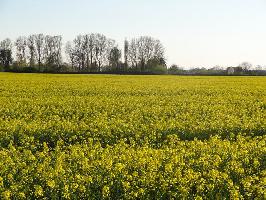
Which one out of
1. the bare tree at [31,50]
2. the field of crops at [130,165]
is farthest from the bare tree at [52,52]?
the field of crops at [130,165]

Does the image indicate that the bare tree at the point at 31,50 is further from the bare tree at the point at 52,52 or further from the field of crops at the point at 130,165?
the field of crops at the point at 130,165

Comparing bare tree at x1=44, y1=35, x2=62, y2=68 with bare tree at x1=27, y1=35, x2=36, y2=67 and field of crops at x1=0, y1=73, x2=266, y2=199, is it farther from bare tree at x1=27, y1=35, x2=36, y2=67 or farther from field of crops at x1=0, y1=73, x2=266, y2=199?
field of crops at x1=0, y1=73, x2=266, y2=199

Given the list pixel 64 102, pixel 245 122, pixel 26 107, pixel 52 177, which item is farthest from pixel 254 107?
pixel 52 177

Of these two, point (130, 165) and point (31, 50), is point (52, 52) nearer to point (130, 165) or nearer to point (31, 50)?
point (31, 50)

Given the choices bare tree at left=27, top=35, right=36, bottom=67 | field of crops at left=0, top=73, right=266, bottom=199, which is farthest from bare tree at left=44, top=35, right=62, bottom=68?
field of crops at left=0, top=73, right=266, bottom=199

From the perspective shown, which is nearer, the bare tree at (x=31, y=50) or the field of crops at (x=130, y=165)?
the field of crops at (x=130, y=165)

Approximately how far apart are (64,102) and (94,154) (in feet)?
40.1

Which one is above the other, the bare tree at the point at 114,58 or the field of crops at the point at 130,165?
the bare tree at the point at 114,58

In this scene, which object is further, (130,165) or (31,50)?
(31,50)

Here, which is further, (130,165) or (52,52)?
(52,52)

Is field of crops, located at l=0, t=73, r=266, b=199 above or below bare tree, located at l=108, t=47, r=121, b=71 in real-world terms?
below

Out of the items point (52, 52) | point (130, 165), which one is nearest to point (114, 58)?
point (52, 52)

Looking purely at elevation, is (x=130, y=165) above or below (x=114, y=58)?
below

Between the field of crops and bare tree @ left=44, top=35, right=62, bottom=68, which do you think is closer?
the field of crops
